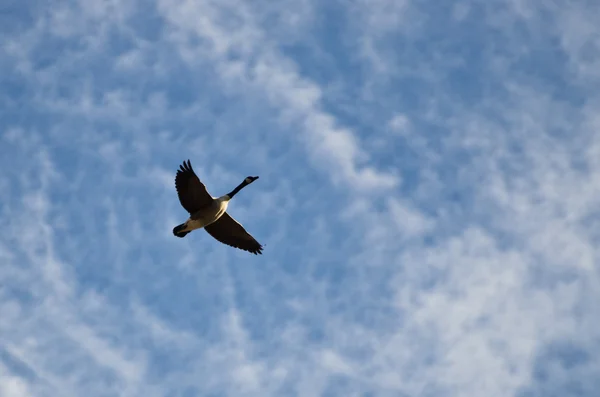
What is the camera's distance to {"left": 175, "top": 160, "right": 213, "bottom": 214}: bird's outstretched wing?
94.7 feet

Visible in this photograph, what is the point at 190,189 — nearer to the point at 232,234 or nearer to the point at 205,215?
the point at 205,215

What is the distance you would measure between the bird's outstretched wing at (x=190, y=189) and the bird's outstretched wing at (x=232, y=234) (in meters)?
1.11

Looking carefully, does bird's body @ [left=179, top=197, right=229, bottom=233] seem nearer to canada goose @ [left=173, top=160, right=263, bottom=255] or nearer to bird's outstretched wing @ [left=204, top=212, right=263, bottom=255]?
canada goose @ [left=173, top=160, right=263, bottom=255]

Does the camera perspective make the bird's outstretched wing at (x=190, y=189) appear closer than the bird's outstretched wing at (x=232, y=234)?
Yes

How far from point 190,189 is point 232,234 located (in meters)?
2.86

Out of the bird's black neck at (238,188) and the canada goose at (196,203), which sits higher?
the bird's black neck at (238,188)

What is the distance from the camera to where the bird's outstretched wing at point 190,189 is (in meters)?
28.9

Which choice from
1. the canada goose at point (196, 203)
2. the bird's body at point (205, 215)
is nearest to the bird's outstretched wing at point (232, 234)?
the canada goose at point (196, 203)

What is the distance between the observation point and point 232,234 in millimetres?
31078

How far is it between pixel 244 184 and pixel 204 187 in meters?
2.96

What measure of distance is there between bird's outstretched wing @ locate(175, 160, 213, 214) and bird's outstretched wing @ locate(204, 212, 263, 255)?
1.11 meters

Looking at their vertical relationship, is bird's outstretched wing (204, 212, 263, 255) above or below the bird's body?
above

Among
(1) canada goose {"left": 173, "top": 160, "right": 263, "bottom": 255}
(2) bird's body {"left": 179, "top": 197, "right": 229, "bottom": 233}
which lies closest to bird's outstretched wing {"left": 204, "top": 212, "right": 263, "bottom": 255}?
(1) canada goose {"left": 173, "top": 160, "right": 263, "bottom": 255}

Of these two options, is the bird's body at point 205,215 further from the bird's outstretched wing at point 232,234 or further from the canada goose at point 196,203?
the bird's outstretched wing at point 232,234
